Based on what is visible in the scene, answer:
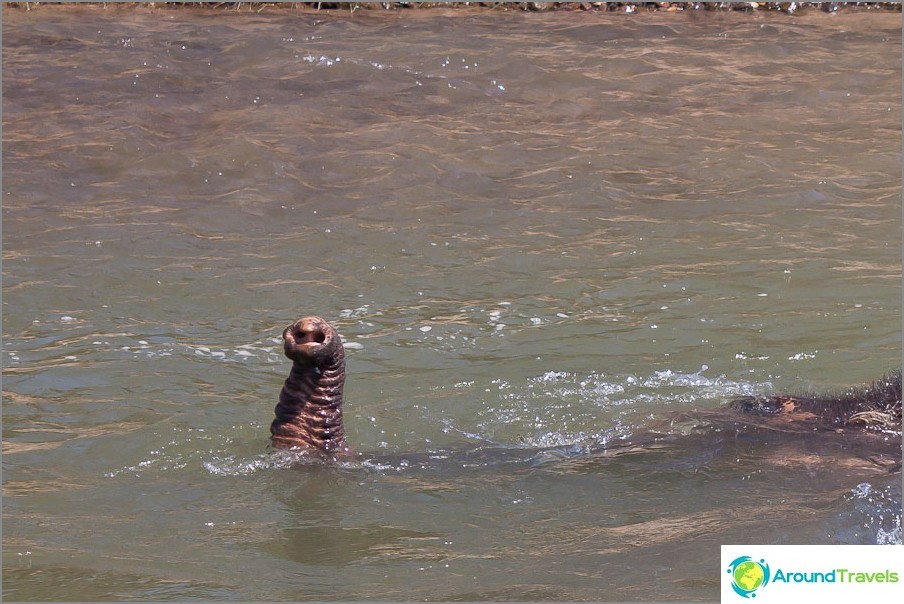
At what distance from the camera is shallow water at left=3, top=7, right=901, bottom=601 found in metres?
4.62

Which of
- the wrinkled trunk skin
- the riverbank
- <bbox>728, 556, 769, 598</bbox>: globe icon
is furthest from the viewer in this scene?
the riverbank

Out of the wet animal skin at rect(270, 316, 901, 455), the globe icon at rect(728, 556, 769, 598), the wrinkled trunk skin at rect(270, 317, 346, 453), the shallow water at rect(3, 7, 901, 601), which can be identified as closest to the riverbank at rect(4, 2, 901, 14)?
the shallow water at rect(3, 7, 901, 601)

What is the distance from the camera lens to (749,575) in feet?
13.0

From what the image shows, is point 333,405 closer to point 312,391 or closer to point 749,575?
point 312,391

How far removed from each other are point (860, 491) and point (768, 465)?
45 cm

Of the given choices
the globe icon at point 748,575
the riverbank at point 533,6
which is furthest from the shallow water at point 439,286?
the riverbank at point 533,6

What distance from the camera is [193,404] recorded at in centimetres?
615

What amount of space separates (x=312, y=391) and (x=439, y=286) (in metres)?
3.08

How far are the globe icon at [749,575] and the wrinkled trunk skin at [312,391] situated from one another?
1684 mm

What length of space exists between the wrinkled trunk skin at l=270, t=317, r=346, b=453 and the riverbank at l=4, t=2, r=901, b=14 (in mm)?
10329

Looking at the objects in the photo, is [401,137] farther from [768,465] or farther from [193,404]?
[768,465]

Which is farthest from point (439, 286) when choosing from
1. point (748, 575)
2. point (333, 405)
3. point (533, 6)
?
point (533, 6)

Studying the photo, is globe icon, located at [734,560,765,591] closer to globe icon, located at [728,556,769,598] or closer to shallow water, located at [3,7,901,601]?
globe icon, located at [728,556,769,598]

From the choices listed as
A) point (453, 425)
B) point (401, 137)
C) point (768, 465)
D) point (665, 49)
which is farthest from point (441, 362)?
point (665, 49)
